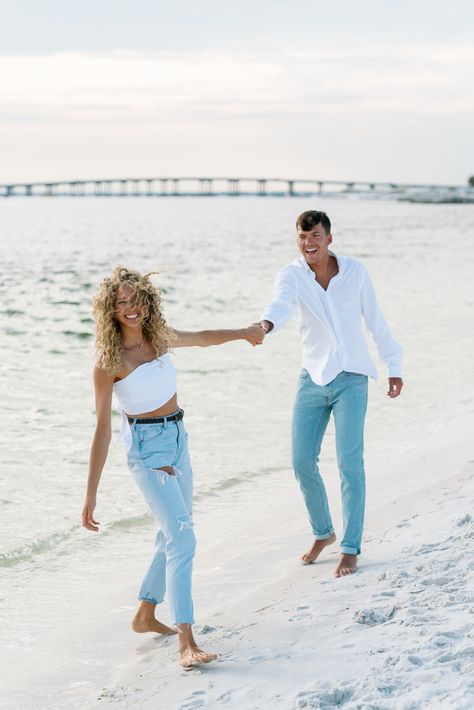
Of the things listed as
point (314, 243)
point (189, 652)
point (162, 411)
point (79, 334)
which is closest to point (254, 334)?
point (314, 243)

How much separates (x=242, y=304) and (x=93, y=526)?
20.6 m

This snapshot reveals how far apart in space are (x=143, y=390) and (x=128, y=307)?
370mm

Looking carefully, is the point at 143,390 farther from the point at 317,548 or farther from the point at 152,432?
the point at 317,548

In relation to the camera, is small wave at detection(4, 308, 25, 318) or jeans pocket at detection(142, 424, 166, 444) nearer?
jeans pocket at detection(142, 424, 166, 444)

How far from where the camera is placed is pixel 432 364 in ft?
47.3

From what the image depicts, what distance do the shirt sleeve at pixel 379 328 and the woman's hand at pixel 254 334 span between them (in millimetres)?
609

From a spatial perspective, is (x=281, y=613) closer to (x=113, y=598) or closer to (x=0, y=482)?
(x=113, y=598)

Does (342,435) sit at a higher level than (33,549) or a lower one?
higher

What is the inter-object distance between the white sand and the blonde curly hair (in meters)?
1.37

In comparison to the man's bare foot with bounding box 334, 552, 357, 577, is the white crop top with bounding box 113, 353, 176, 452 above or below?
above

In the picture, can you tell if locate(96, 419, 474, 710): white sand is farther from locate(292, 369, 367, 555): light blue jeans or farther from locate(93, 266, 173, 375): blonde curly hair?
locate(93, 266, 173, 375): blonde curly hair

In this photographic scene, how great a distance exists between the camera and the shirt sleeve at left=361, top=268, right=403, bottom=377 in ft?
17.7

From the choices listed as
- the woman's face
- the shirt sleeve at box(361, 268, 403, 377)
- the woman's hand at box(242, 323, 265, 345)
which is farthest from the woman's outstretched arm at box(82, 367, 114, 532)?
the shirt sleeve at box(361, 268, 403, 377)

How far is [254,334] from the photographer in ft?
17.0
